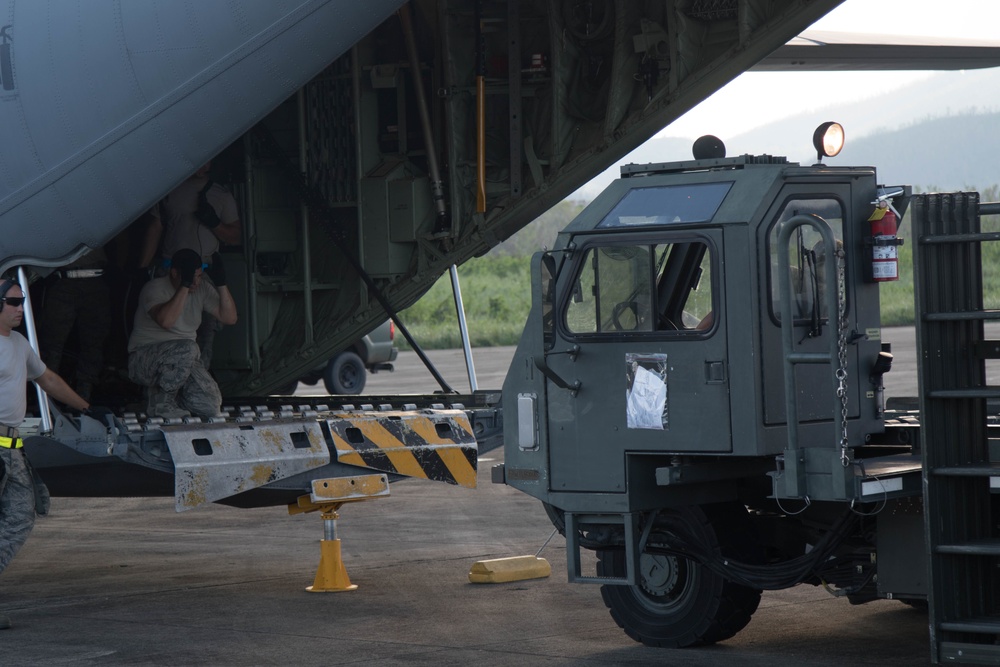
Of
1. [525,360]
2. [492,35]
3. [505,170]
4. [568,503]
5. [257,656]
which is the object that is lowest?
[257,656]

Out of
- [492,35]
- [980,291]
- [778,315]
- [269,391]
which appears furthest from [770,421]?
[269,391]

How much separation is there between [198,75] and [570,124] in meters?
2.90

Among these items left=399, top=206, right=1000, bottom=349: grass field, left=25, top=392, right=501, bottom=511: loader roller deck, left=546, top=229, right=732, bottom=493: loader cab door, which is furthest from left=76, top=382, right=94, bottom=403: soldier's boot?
left=399, top=206, right=1000, bottom=349: grass field

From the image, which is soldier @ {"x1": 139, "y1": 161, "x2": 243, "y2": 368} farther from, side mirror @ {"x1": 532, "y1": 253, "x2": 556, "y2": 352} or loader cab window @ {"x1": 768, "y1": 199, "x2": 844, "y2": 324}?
loader cab window @ {"x1": 768, "y1": 199, "x2": 844, "y2": 324}

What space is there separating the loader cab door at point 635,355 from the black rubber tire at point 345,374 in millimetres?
16056

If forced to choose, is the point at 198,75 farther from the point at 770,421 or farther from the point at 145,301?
the point at 770,421

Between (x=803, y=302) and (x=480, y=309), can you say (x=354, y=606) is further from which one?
(x=480, y=309)

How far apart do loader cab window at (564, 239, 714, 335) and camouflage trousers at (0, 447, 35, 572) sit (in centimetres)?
342

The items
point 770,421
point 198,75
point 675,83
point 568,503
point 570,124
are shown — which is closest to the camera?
point 770,421

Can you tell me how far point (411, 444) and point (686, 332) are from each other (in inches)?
104

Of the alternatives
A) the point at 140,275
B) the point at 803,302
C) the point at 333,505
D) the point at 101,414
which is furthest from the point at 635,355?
the point at 140,275

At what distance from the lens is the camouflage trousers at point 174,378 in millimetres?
9734

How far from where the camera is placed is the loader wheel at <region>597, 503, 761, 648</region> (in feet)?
24.2

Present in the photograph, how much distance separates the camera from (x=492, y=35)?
1055cm
